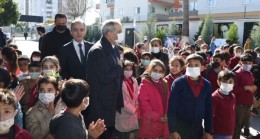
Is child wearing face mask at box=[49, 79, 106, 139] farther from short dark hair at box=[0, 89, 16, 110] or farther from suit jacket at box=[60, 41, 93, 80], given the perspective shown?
suit jacket at box=[60, 41, 93, 80]

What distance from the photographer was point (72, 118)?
3.20 meters

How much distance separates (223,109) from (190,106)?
0.93 meters

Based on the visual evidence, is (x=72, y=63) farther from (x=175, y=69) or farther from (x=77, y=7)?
(x=77, y=7)

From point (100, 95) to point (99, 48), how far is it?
64 cm

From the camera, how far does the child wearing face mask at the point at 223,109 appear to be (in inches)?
215

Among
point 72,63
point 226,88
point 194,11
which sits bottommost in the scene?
point 226,88

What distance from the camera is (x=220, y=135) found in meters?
5.57

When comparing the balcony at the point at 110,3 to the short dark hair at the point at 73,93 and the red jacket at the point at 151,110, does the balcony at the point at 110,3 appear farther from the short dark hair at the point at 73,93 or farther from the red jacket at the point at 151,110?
the short dark hair at the point at 73,93

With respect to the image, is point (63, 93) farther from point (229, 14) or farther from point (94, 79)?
point (229, 14)

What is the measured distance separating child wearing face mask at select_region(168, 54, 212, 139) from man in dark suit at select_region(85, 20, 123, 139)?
0.81 m

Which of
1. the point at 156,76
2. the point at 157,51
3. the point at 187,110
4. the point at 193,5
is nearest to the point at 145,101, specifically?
the point at 156,76

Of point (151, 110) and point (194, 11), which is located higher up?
point (194, 11)

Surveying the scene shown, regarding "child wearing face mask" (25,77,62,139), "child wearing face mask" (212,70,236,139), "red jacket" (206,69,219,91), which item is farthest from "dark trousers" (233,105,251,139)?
"child wearing face mask" (25,77,62,139)

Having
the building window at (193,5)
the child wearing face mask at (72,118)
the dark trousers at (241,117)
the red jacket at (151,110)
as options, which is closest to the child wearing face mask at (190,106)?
the red jacket at (151,110)
